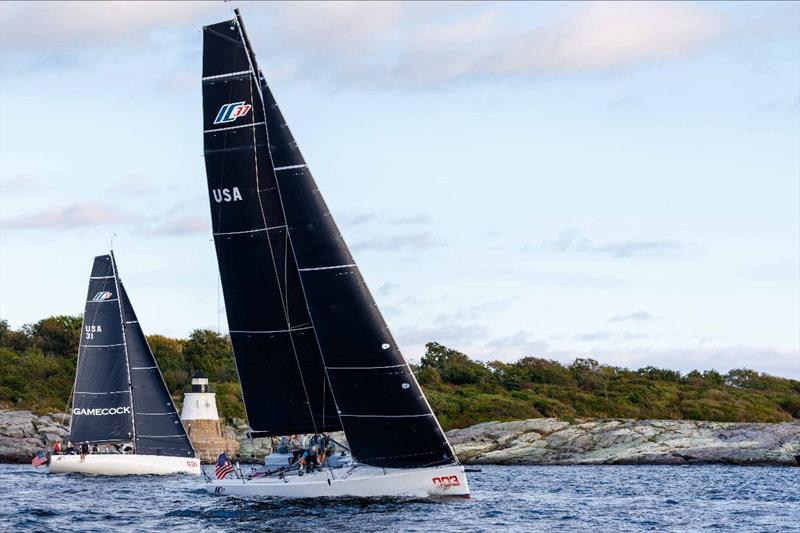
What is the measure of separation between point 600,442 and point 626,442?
1851mm

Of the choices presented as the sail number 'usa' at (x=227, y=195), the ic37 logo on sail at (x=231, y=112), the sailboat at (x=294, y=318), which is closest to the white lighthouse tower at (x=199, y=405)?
the sailboat at (x=294, y=318)

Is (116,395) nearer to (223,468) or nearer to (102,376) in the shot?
(102,376)

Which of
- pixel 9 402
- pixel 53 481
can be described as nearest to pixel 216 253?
pixel 53 481

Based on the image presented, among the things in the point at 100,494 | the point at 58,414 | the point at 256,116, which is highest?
the point at 256,116

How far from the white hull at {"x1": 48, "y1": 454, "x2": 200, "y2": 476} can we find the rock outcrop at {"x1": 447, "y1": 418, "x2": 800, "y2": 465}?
2366 cm

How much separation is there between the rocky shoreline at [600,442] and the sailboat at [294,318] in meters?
41.1

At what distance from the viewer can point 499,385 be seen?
106500 millimetres

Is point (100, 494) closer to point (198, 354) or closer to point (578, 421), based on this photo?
point (578, 421)

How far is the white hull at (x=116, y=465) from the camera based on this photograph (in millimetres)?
67375

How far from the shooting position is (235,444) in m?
91.4

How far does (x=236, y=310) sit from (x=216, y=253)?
2250 mm

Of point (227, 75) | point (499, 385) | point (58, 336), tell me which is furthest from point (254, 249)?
point (58, 336)

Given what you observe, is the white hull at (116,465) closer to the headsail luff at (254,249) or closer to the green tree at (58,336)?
the headsail luff at (254,249)

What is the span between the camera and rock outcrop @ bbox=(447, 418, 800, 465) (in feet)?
260
